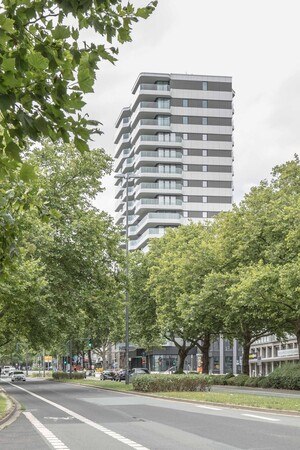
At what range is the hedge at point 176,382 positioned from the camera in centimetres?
3478

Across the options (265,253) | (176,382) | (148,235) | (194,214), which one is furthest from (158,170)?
(176,382)

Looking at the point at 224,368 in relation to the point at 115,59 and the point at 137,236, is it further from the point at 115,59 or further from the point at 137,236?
the point at 115,59

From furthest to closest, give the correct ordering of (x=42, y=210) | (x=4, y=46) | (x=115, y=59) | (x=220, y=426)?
1. (x=220, y=426)
2. (x=42, y=210)
3. (x=115, y=59)
4. (x=4, y=46)

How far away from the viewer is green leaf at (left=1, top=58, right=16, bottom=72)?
473cm

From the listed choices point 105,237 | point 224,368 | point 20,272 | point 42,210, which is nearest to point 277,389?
point 105,237

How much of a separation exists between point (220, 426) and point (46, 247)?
21.9m

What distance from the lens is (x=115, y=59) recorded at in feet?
19.2

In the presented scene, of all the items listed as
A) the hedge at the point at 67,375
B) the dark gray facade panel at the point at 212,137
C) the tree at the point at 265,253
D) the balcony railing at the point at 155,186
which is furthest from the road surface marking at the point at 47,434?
the dark gray facade panel at the point at 212,137

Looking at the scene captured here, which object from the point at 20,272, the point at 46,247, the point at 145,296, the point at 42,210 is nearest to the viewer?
the point at 42,210

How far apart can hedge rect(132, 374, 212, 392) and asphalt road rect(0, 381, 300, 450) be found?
9.61 meters

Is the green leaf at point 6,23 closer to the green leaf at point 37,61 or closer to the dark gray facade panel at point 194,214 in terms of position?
the green leaf at point 37,61

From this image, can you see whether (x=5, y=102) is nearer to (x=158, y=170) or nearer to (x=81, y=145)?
(x=81, y=145)

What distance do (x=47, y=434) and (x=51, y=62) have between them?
41.4 feet

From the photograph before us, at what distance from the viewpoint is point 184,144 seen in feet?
382
